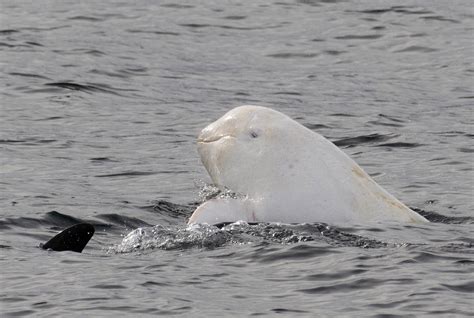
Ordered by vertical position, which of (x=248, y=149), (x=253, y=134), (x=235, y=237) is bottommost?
(x=235, y=237)

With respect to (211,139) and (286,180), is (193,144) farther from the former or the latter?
(286,180)

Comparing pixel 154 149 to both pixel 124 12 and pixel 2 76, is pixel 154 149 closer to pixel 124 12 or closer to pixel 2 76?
pixel 2 76

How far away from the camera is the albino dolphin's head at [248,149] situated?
13156mm

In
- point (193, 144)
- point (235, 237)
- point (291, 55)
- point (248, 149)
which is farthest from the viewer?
point (291, 55)

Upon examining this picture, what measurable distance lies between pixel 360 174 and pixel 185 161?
5366mm

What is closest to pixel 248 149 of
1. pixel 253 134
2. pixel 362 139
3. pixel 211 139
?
pixel 253 134

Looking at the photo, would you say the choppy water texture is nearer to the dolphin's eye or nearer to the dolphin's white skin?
the dolphin's white skin

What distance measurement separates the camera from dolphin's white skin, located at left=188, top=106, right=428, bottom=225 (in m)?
12.9

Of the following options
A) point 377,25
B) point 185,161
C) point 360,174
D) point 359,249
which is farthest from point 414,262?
point 377,25

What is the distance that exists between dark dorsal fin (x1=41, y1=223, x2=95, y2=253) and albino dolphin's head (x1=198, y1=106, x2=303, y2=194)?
167 centimetres

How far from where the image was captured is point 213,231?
41.1 feet

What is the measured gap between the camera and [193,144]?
1945cm

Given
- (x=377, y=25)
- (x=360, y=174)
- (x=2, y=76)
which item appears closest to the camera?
(x=360, y=174)

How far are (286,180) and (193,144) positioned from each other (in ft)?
21.4
